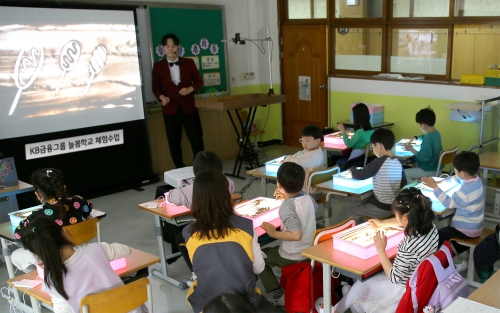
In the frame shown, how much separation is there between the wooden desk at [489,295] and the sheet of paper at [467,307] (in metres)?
0.07

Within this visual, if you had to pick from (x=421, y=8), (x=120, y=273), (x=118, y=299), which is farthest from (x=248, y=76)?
(x=118, y=299)

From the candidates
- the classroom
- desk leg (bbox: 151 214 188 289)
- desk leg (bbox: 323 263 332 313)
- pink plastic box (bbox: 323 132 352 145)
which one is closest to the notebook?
the classroom

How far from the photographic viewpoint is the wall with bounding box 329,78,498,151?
231 inches

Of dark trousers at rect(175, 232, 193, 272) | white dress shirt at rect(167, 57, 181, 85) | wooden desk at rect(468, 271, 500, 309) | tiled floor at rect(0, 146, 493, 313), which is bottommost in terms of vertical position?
tiled floor at rect(0, 146, 493, 313)

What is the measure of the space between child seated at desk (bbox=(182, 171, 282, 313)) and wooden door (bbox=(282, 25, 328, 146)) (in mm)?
5218

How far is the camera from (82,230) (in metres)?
3.13

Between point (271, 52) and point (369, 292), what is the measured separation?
5.56 m

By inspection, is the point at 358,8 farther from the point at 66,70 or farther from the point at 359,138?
the point at 66,70

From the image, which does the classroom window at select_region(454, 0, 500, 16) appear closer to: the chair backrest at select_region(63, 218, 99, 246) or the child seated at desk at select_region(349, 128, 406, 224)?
the child seated at desk at select_region(349, 128, 406, 224)

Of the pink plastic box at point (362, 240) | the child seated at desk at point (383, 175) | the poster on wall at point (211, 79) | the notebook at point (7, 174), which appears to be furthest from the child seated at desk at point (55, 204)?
the poster on wall at point (211, 79)

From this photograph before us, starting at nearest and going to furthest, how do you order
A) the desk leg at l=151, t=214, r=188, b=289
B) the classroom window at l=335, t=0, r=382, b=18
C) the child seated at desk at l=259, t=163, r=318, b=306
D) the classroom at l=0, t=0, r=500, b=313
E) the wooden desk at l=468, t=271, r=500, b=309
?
the wooden desk at l=468, t=271, r=500, b=309, the classroom at l=0, t=0, r=500, b=313, the child seated at desk at l=259, t=163, r=318, b=306, the desk leg at l=151, t=214, r=188, b=289, the classroom window at l=335, t=0, r=382, b=18

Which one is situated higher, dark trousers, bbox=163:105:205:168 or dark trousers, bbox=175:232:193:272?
dark trousers, bbox=163:105:205:168

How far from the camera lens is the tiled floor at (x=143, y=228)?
11.6ft

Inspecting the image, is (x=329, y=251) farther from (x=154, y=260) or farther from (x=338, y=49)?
(x=338, y=49)
